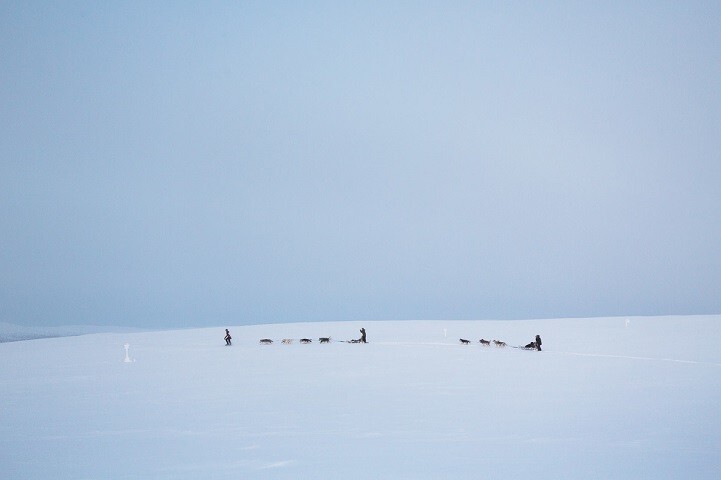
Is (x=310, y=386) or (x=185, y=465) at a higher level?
(x=310, y=386)

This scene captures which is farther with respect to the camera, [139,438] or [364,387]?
[364,387]

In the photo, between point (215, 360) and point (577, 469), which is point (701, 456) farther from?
point (215, 360)

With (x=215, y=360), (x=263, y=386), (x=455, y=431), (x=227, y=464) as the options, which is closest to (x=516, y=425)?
(x=455, y=431)

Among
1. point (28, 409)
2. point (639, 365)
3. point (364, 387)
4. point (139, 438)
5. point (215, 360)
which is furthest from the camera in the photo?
point (215, 360)

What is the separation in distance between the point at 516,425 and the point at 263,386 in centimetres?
815

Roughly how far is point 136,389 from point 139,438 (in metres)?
6.81

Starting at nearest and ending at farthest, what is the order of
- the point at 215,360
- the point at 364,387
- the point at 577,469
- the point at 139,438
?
the point at 577,469 → the point at 139,438 → the point at 364,387 → the point at 215,360

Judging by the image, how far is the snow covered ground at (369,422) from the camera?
8.90 meters

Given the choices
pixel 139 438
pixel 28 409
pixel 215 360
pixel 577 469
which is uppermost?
pixel 215 360

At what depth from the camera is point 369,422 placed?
1198cm

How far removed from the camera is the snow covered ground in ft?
29.2

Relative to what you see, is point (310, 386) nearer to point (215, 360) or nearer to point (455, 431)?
point (455, 431)

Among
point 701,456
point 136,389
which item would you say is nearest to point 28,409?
point 136,389

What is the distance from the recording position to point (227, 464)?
909cm
